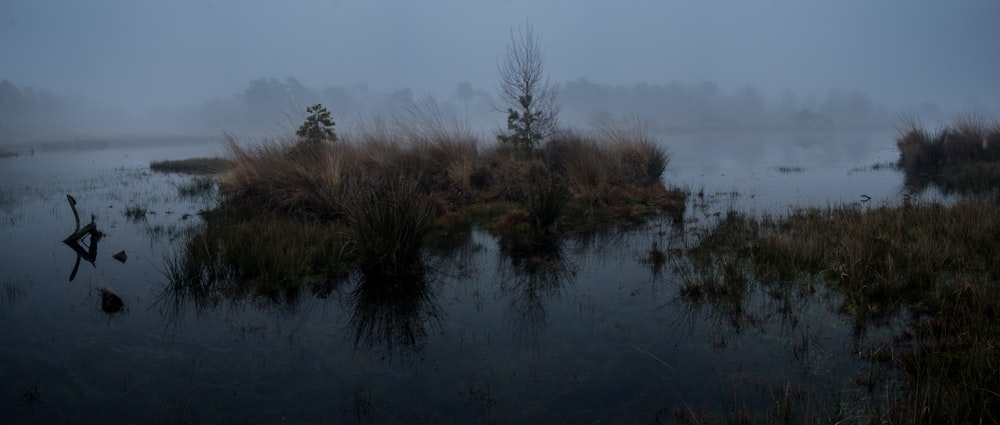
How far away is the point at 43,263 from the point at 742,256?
1001cm

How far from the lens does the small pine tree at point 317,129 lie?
47.8ft

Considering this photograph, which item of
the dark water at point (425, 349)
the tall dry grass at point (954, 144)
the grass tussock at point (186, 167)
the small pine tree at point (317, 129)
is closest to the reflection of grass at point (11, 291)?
the dark water at point (425, 349)

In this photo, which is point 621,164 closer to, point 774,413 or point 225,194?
point 225,194

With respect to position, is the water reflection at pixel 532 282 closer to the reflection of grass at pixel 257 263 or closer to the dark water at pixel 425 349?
the dark water at pixel 425 349

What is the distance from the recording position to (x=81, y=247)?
941cm

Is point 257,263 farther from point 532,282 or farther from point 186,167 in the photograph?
point 186,167

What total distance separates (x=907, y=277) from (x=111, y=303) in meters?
8.73

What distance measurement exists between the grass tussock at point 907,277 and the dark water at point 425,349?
15.4 inches

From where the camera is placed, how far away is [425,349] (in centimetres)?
518

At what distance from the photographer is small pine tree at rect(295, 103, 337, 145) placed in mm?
14578

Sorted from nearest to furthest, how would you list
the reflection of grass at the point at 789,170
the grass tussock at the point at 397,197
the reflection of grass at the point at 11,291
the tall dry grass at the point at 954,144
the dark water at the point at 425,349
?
the dark water at the point at 425,349, the reflection of grass at the point at 11,291, the grass tussock at the point at 397,197, the tall dry grass at the point at 954,144, the reflection of grass at the point at 789,170

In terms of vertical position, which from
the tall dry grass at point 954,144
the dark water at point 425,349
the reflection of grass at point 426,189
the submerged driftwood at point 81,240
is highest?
the tall dry grass at point 954,144

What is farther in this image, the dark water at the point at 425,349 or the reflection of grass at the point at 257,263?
the reflection of grass at the point at 257,263

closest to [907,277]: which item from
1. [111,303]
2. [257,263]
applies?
[257,263]
